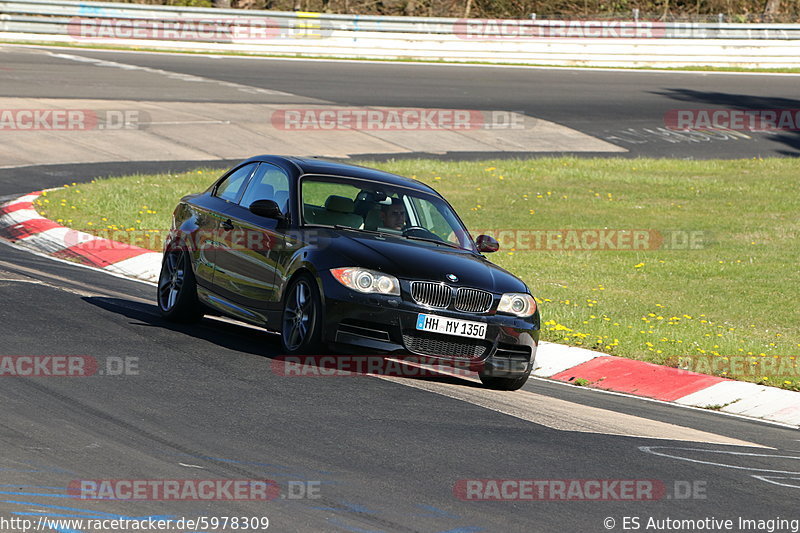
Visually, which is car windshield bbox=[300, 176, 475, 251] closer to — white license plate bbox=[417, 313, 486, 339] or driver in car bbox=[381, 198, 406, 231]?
driver in car bbox=[381, 198, 406, 231]

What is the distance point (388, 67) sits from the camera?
3594cm

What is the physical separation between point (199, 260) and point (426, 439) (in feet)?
13.6

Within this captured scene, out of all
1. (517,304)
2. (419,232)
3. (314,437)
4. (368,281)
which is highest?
(419,232)

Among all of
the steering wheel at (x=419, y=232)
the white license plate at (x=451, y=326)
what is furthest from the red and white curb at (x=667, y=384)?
the white license plate at (x=451, y=326)

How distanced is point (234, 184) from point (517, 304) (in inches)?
122

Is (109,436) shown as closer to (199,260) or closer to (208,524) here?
(208,524)

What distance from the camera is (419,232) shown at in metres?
10.1

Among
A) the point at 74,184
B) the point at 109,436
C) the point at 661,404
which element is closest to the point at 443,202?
the point at 661,404

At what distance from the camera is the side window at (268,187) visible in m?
10.2

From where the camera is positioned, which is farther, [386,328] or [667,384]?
[667,384]

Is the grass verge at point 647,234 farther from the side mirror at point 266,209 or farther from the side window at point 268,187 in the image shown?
the side mirror at point 266,209

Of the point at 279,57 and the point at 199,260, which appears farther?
the point at 279,57

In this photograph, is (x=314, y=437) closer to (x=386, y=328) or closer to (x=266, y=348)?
(x=386, y=328)

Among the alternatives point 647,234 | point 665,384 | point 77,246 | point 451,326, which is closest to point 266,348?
point 451,326
